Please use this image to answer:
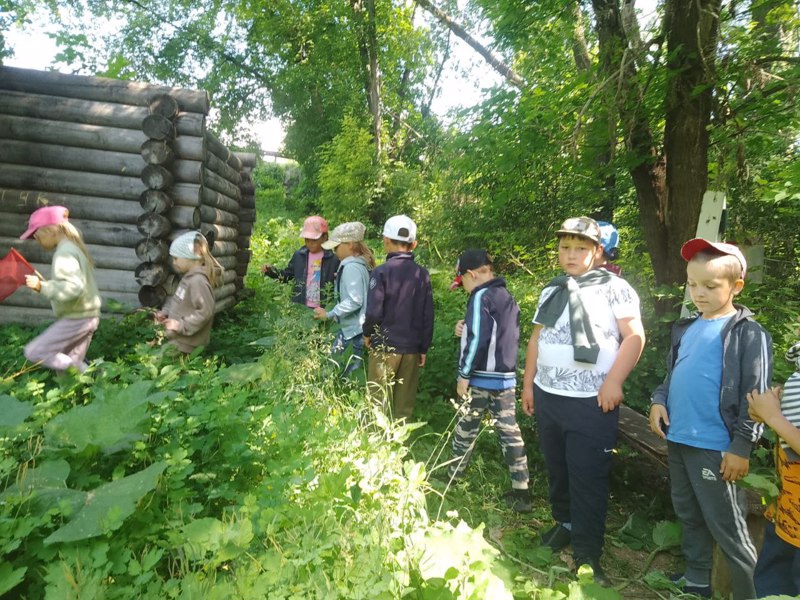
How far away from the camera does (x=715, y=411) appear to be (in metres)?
2.61

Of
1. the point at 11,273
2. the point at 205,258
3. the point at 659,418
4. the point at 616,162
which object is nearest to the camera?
the point at 659,418

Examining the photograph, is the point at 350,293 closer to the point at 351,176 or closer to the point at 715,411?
the point at 715,411

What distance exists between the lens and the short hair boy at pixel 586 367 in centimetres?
298

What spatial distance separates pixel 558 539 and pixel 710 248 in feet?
6.23

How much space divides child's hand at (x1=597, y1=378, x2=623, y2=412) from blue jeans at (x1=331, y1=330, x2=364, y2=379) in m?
2.50

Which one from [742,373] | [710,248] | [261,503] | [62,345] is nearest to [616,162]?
[710,248]

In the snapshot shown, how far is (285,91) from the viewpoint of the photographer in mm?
22547

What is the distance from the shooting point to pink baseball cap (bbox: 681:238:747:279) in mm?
2633

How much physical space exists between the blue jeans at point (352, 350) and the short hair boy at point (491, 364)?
143 centimetres

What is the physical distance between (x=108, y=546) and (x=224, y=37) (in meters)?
→ 25.6

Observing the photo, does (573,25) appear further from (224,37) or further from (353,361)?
(224,37)

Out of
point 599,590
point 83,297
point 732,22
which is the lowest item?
point 599,590

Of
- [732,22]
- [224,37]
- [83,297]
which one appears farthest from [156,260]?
[224,37]

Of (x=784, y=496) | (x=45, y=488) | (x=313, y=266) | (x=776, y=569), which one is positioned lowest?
(x=776, y=569)
